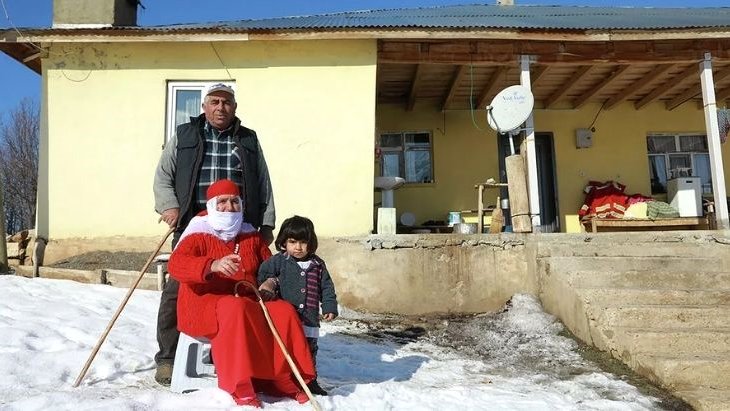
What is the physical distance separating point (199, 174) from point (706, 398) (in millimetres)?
3551

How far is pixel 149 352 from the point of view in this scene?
12.8ft

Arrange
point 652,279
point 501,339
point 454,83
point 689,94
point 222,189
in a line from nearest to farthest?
point 222,189 → point 501,339 → point 652,279 → point 454,83 → point 689,94

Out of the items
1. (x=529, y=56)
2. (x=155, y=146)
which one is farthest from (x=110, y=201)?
(x=529, y=56)

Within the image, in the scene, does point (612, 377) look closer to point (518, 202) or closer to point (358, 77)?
point (518, 202)

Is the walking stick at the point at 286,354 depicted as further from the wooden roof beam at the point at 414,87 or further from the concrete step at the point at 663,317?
the wooden roof beam at the point at 414,87

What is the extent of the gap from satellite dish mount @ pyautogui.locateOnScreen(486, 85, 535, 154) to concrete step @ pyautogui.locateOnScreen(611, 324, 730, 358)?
3450 mm

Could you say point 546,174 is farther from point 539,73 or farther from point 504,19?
point 504,19

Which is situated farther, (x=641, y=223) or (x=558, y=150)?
(x=558, y=150)

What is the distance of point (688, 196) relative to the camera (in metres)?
10.0

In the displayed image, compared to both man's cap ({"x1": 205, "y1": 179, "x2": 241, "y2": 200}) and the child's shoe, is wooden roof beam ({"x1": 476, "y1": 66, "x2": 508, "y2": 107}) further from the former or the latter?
the child's shoe

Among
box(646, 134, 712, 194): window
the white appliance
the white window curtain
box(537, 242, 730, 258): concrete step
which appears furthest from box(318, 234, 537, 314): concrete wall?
box(646, 134, 712, 194): window

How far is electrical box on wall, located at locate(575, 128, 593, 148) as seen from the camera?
34.9ft

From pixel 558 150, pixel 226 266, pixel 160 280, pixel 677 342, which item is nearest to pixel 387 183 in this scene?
pixel 160 280

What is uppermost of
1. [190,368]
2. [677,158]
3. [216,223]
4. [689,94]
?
[689,94]
